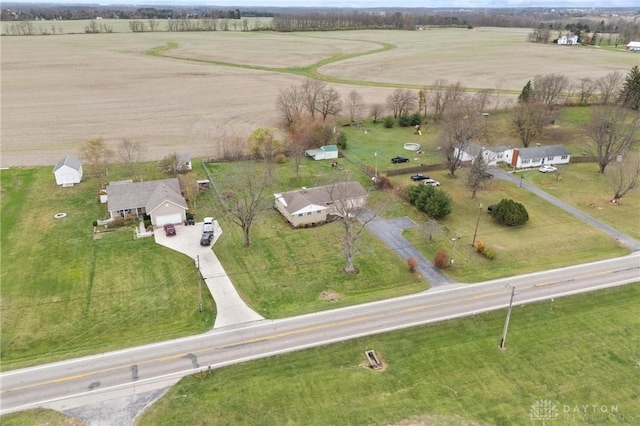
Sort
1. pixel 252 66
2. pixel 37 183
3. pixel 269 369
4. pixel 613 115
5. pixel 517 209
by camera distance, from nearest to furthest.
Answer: pixel 269 369 → pixel 517 209 → pixel 37 183 → pixel 613 115 → pixel 252 66

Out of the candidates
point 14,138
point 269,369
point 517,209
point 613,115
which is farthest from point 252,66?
point 269,369

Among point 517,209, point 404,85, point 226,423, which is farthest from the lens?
point 404,85

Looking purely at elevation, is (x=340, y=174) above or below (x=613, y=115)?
below

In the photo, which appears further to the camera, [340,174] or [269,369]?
[340,174]

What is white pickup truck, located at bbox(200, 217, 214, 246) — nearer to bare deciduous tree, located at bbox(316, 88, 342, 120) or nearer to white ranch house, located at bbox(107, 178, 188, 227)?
white ranch house, located at bbox(107, 178, 188, 227)

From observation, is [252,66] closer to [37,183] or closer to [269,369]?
[37,183]

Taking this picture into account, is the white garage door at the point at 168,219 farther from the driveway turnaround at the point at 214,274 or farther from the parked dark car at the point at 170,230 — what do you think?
the parked dark car at the point at 170,230

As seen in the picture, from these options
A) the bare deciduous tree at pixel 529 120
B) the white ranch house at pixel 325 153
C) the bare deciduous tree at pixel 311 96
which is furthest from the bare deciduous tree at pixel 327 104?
A: the bare deciduous tree at pixel 529 120
